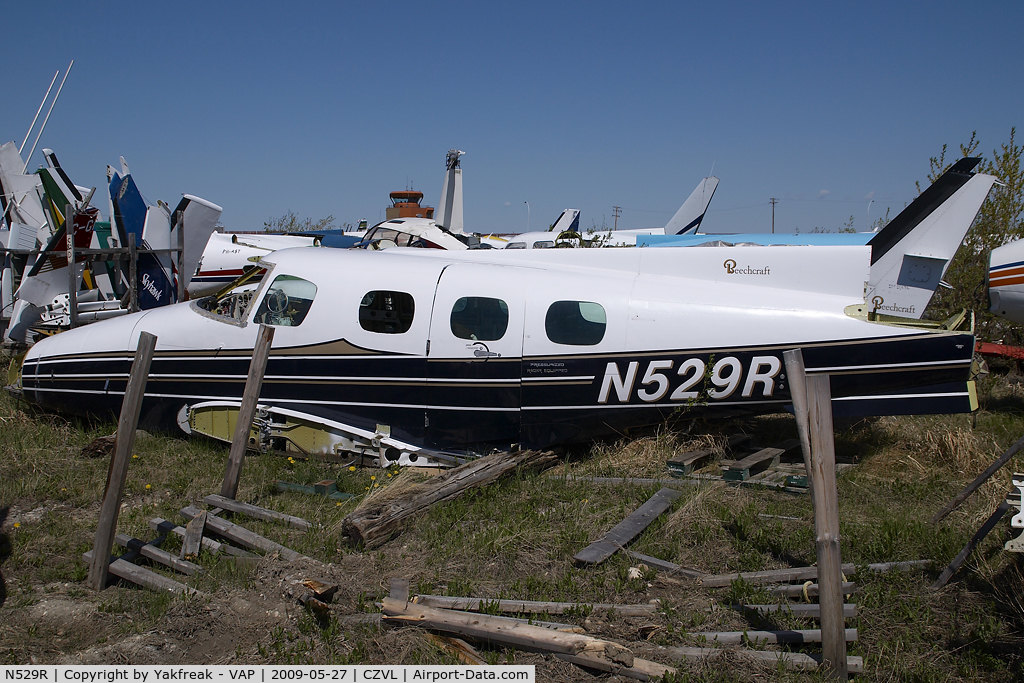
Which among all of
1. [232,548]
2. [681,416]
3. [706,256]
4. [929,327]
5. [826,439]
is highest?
[706,256]

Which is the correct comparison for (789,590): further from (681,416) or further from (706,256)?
(706,256)

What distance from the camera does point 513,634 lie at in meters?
3.94

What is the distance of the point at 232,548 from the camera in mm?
5402

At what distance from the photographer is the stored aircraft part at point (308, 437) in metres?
7.37

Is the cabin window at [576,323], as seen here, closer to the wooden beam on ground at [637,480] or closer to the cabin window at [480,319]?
the cabin window at [480,319]

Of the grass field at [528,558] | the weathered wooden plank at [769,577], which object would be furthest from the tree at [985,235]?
the weathered wooden plank at [769,577]

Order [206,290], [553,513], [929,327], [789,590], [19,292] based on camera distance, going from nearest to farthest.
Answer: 1. [789,590]
2. [553,513]
3. [929,327]
4. [19,292]
5. [206,290]

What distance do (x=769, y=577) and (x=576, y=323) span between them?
312 centimetres

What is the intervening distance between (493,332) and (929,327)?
431 cm

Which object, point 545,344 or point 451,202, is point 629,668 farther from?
point 451,202

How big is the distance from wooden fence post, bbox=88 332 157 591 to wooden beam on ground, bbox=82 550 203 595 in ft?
0.28

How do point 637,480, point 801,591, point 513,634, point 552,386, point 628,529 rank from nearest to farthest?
point 513,634 → point 801,591 → point 628,529 → point 637,480 → point 552,386

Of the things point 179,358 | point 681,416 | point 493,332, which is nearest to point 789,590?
point 681,416

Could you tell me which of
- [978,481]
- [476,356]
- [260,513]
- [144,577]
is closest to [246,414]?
[260,513]
